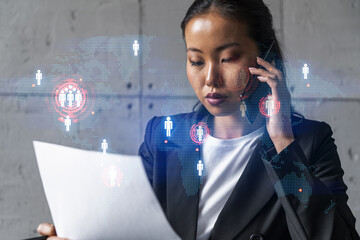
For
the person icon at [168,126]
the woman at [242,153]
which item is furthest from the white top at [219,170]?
the person icon at [168,126]

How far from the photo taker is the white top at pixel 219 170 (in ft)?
2.95

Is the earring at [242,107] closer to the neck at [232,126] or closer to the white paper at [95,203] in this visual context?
the neck at [232,126]

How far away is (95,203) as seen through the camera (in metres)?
0.79

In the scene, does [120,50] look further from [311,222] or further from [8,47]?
[311,222]

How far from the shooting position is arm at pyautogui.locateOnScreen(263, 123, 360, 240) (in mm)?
780

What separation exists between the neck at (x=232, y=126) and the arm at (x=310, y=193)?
9cm

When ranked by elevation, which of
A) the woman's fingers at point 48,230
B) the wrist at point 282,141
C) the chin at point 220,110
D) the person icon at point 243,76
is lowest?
the woman's fingers at point 48,230

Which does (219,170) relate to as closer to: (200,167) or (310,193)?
(200,167)

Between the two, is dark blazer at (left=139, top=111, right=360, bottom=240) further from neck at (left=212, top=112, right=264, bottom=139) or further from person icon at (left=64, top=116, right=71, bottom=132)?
person icon at (left=64, top=116, right=71, bottom=132)

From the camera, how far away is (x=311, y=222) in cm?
78

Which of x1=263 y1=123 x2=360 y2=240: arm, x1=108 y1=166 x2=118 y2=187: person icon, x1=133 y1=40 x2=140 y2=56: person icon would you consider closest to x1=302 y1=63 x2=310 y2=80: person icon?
x1=263 y1=123 x2=360 y2=240: arm

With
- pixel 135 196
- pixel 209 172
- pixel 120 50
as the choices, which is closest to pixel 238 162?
pixel 209 172

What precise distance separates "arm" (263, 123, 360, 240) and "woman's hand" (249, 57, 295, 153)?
0.03 m

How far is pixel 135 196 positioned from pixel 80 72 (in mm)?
423
